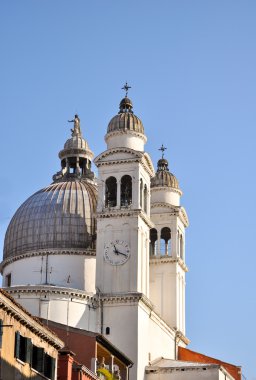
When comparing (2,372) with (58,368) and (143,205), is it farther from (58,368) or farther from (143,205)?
(143,205)

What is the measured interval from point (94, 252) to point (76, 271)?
2083 millimetres

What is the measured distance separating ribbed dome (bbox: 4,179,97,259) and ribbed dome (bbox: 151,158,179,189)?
34.7ft

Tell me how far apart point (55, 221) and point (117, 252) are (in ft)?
23.6

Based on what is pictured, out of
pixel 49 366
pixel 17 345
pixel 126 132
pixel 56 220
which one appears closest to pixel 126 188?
pixel 126 132

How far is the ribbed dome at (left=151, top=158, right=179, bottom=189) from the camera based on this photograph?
9094 centimetres

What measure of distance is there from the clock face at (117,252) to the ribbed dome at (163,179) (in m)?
17.4

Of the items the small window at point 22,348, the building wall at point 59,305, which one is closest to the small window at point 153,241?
the building wall at point 59,305

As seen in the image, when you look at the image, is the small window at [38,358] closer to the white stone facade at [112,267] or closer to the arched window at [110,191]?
the white stone facade at [112,267]

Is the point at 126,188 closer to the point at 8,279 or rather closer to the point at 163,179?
the point at 8,279

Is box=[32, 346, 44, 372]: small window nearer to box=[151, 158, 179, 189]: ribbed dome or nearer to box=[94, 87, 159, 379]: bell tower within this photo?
box=[94, 87, 159, 379]: bell tower

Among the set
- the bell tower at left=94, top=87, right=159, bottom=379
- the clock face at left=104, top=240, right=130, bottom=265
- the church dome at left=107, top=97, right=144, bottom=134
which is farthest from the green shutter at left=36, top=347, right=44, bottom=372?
the church dome at left=107, top=97, right=144, bottom=134

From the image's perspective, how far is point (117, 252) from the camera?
7375 cm

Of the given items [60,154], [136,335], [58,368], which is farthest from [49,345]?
[60,154]

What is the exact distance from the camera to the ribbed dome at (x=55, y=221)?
77688mm
